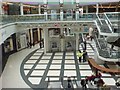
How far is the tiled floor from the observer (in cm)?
1304

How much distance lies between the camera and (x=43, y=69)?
15.6 m

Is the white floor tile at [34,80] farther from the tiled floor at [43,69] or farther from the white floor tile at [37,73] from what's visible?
the white floor tile at [37,73]

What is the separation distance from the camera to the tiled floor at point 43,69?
1304 cm

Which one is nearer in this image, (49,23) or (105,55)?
(105,55)

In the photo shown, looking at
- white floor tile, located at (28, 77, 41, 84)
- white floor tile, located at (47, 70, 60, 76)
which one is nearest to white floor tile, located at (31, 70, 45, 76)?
white floor tile, located at (47, 70, 60, 76)

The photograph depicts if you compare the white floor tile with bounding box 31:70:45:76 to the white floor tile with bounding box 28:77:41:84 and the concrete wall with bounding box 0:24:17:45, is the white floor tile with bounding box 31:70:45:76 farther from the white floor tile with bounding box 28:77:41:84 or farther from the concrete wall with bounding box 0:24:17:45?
the concrete wall with bounding box 0:24:17:45

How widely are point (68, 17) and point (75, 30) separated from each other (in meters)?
1.30

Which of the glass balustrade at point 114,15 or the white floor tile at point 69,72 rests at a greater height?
the glass balustrade at point 114,15

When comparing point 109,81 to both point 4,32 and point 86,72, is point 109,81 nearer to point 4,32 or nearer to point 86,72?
point 86,72

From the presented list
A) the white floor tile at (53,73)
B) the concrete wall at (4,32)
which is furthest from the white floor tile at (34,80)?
the concrete wall at (4,32)

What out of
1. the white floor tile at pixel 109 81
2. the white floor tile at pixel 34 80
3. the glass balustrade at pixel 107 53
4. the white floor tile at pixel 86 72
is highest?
the glass balustrade at pixel 107 53

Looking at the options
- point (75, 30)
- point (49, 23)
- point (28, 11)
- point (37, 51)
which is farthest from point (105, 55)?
point (28, 11)

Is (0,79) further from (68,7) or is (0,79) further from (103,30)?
(68,7)

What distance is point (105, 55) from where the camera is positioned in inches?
564
